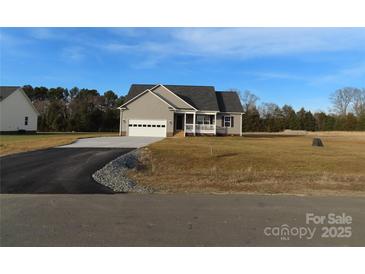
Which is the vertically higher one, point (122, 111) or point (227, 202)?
point (122, 111)

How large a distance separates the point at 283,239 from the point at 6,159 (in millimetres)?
13655

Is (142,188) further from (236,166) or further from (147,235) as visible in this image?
(236,166)

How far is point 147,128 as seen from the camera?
37.8 meters

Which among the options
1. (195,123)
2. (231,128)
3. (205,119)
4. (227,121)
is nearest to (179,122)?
(195,123)

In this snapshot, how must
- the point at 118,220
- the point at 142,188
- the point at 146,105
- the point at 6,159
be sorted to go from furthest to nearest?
the point at 146,105 < the point at 6,159 < the point at 142,188 < the point at 118,220

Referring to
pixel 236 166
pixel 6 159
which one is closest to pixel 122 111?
pixel 6 159

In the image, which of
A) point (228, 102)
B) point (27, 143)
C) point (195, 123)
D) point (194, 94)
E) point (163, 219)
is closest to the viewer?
point (163, 219)

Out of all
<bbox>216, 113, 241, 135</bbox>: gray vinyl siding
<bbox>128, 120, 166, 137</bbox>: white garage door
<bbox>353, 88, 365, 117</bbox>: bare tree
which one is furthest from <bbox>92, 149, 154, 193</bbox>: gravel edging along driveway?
<bbox>353, 88, 365, 117</bbox>: bare tree

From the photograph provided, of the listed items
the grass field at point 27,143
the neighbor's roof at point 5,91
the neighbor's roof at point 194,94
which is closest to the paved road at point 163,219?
the grass field at point 27,143

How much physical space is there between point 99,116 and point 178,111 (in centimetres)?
2362

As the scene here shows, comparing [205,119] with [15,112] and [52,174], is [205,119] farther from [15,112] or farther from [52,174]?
[52,174]

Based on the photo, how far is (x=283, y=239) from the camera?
219 inches

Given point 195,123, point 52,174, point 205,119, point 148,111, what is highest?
point 148,111

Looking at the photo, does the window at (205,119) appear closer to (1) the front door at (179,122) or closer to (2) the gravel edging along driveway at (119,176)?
(1) the front door at (179,122)
